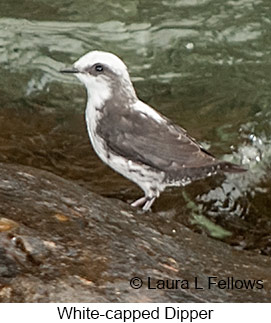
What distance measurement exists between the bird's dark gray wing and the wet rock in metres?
0.12

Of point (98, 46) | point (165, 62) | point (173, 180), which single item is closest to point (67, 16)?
point (98, 46)

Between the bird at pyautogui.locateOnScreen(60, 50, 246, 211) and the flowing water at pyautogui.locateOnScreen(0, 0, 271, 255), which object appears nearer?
the bird at pyautogui.locateOnScreen(60, 50, 246, 211)

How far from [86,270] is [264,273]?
0.39 m

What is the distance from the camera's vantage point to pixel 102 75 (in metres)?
1.75

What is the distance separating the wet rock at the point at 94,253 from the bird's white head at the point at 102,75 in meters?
0.21

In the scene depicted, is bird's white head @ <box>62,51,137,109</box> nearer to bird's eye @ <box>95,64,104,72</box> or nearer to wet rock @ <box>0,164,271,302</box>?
bird's eye @ <box>95,64,104,72</box>

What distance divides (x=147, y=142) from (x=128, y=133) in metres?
0.04

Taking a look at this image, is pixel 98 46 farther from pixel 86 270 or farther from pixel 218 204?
pixel 86 270

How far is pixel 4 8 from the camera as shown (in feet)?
8.09

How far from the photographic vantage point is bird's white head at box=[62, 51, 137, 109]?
5.73ft

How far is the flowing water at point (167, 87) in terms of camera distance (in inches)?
85.4

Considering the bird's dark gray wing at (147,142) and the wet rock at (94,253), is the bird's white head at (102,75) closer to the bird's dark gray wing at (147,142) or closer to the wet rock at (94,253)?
the bird's dark gray wing at (147,142)

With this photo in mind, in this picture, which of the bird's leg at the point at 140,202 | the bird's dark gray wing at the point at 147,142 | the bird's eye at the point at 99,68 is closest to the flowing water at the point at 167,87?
the bird's leg at the point at 140,202
